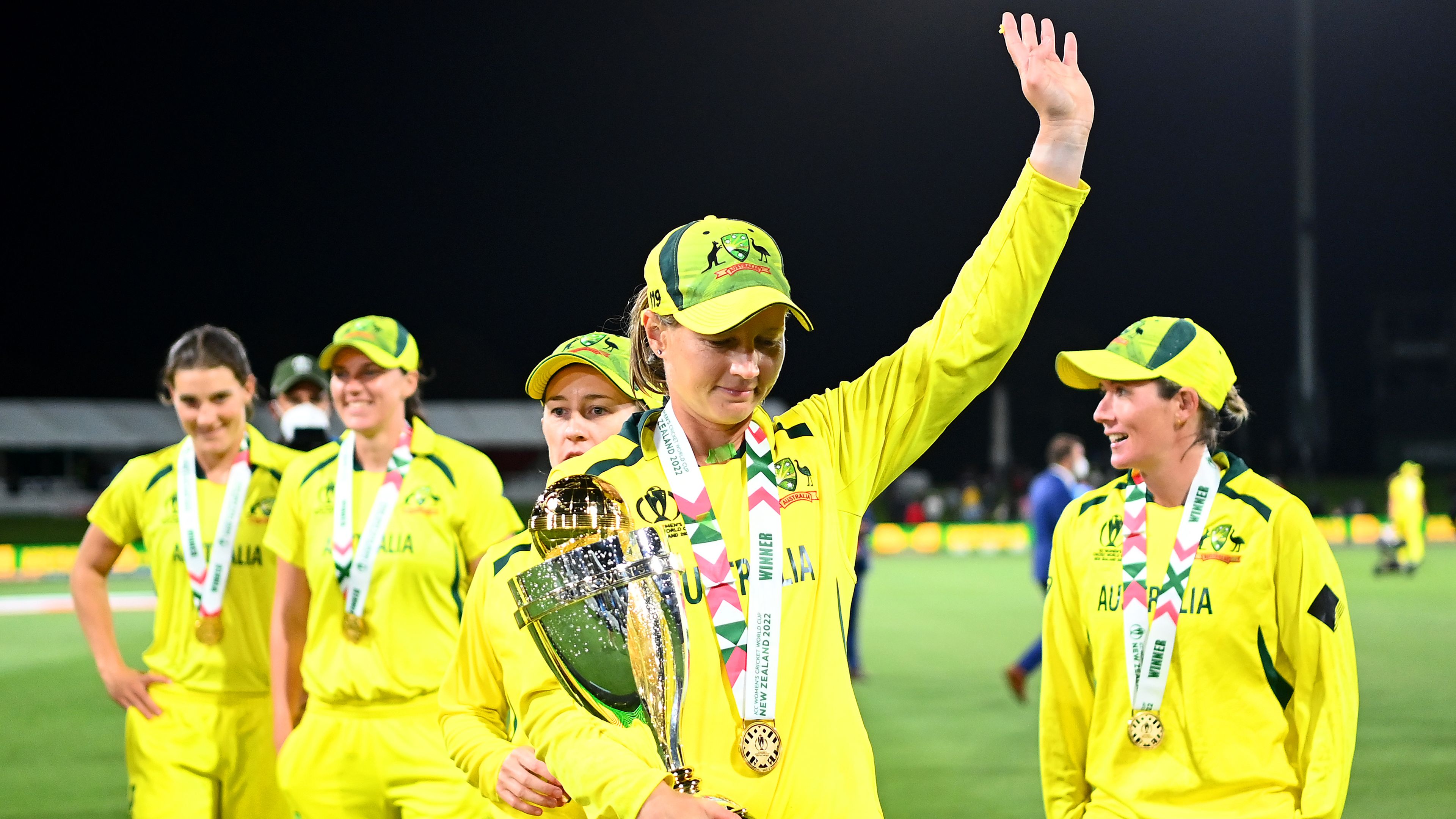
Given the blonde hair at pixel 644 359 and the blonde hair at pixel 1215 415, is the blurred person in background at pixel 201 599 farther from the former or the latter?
the blonde hair at pixel 1215 415

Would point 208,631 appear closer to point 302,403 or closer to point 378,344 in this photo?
point 378,344

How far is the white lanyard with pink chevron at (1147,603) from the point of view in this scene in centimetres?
368

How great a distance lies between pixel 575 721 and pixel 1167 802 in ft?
7.18

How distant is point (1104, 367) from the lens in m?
3.88

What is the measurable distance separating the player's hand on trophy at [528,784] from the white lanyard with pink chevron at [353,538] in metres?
2.32

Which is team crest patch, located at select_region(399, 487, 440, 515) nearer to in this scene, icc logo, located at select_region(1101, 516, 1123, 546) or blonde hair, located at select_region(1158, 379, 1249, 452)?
icc logo, located at select_region(1101, 516, 1123, 546)

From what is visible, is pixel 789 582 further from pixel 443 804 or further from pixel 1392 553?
pixel 1392 553

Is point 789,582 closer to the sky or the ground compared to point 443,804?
closer to the sky

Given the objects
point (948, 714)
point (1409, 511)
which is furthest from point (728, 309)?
point (1409, 511)

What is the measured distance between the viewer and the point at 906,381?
8.19ft

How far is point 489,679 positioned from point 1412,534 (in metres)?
23.8

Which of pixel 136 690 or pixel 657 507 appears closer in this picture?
pixel 657 507

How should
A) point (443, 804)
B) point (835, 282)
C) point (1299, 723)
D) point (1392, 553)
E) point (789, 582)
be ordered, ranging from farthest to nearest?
point (835, 282)
point (1392, 553)
point (443, 804)
point (1299, 723)
point (789, 582)

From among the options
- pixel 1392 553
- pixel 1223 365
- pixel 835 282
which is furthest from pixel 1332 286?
pixel 1223 365
